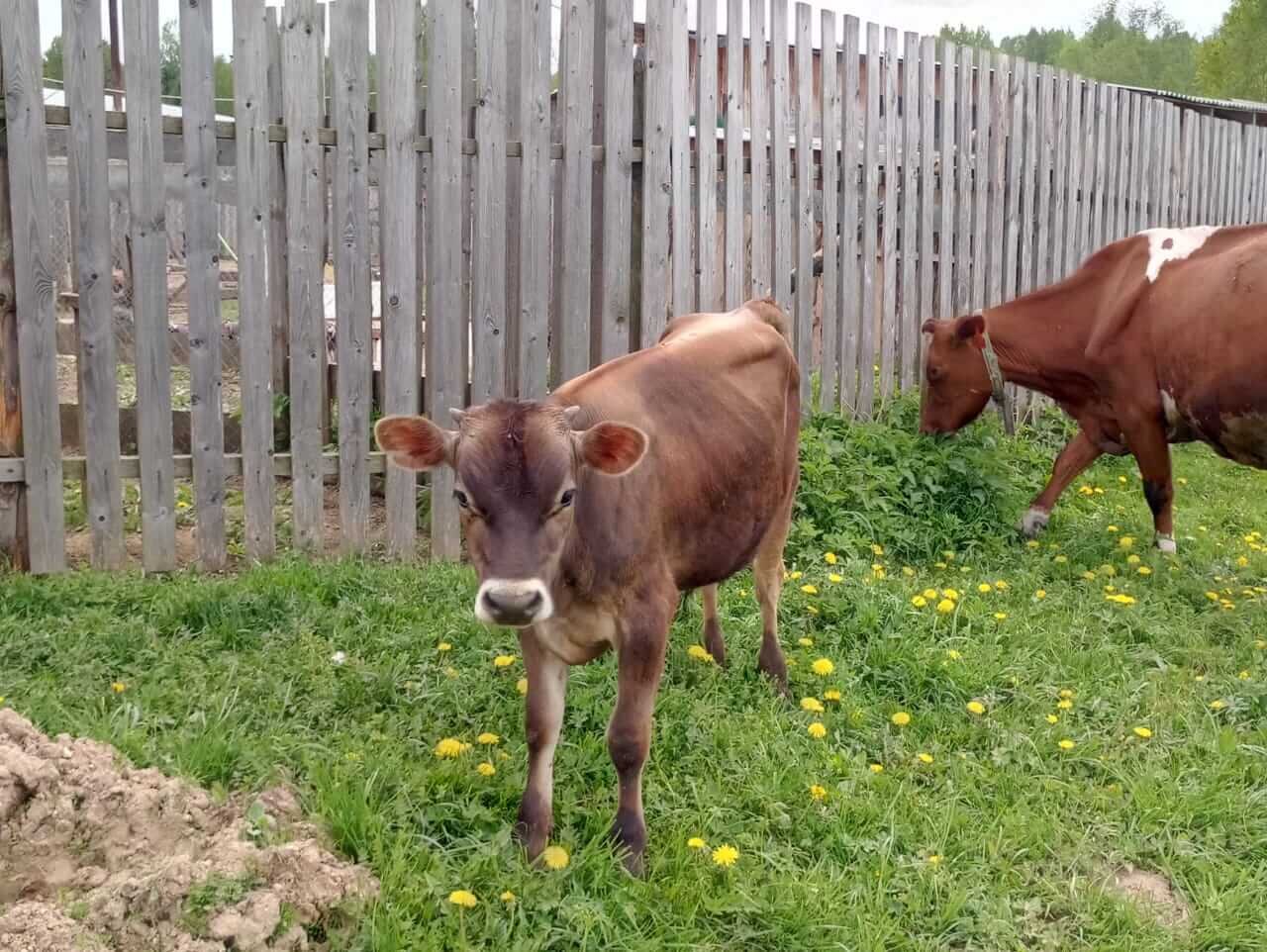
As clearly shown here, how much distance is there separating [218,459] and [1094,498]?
18.3 ft

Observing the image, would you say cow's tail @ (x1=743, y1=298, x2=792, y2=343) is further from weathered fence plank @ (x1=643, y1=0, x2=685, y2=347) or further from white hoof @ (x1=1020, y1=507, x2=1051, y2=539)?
white hoof @ (x1=1020, y1=507, x2=1051, y2=539)

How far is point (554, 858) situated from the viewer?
10.3 ft

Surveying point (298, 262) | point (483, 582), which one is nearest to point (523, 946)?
point (483, 582)

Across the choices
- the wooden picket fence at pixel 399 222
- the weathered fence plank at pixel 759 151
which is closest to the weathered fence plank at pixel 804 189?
the wooden picket fence at pixel 399 222

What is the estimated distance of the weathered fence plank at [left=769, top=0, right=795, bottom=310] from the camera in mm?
6887

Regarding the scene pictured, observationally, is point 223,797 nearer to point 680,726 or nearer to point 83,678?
point 83,678

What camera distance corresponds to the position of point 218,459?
539 centimetres

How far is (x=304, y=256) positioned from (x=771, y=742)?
10.2ft

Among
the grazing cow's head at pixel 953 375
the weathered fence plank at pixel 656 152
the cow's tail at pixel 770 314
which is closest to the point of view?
the cow's tail at pixel 770 314

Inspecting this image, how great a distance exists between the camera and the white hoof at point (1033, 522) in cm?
703

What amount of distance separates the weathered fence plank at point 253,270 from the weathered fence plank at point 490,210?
3.22 ft

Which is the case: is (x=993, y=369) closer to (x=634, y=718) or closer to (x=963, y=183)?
(x=963, y=183)

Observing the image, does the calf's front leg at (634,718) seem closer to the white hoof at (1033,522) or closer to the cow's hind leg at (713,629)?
the cow's hind leg at (713,629)

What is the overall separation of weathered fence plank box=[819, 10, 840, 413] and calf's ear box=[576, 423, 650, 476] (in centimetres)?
454
